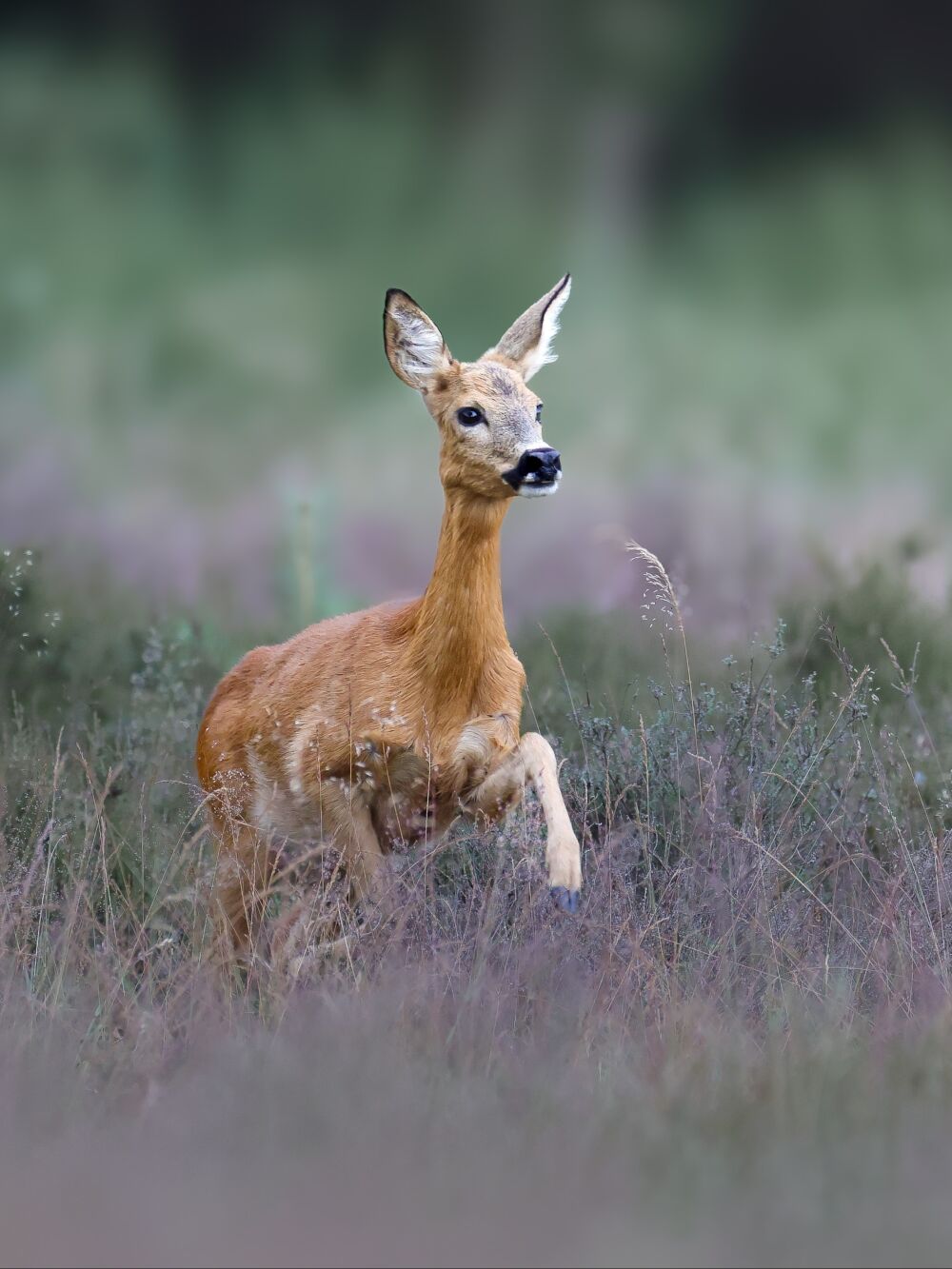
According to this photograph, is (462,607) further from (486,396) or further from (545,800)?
(545,800)

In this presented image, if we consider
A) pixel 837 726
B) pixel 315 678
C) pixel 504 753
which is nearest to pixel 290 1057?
pixel 504 753

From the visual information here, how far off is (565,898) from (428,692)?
925 millimetres

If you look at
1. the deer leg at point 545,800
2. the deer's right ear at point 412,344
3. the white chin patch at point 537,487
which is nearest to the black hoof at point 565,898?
the deer leg at point 545,800

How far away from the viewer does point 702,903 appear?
4.43m

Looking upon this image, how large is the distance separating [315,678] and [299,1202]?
2.33 meters

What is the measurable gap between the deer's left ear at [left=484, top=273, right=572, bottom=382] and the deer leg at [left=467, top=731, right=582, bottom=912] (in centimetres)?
128

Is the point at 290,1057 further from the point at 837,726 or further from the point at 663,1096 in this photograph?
the point at 837,726

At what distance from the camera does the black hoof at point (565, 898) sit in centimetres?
394

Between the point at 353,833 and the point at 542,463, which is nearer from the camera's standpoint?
the point at 542,463

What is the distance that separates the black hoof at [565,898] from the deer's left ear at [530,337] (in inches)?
69.3

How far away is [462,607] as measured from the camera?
4.72 m

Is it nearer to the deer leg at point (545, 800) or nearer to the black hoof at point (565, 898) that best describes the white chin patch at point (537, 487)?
the deer leg at point (545, 800)

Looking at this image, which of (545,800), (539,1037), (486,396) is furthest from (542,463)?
(539,1037)

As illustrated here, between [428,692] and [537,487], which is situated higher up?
[537,487]
